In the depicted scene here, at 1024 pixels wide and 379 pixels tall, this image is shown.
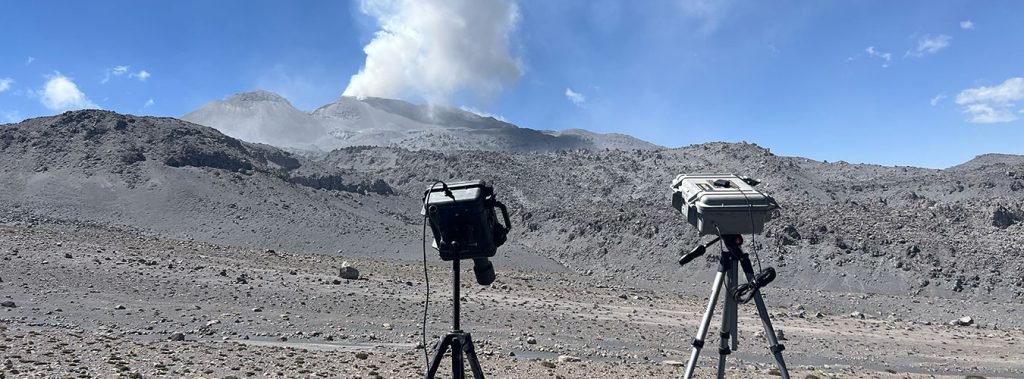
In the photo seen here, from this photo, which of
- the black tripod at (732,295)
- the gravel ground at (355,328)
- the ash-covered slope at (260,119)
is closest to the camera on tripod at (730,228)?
the black tripod at (732,295)

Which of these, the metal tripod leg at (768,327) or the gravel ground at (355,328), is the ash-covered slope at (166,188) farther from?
the metal tripod leg at (768,327)

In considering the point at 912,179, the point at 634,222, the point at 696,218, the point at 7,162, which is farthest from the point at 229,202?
the point at 912,179

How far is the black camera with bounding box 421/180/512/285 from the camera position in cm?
431

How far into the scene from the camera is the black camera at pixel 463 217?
4309 mm

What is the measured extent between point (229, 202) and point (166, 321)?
38.5 m

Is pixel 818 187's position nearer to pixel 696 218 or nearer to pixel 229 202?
pixel 229 202

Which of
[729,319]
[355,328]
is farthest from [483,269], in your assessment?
[355,328]

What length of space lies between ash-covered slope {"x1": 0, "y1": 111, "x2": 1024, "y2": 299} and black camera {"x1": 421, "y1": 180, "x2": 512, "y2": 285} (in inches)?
992

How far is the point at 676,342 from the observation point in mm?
16844

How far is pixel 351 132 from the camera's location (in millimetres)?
171500

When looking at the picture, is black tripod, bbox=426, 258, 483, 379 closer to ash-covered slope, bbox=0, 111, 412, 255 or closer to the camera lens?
the camera lens

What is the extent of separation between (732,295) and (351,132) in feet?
568

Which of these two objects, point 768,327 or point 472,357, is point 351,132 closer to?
point 472,357

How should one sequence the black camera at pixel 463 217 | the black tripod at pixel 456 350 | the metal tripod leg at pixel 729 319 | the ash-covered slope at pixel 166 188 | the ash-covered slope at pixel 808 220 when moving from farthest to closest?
1. the ash-covered slope at pixel 166 188
2. the ash-covered slope at pixel 808 220
3. the metal tripod leg at pixel 729 319
4. the black tripod at pixel 456 350
5. the black camera at pixel 463 217
